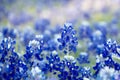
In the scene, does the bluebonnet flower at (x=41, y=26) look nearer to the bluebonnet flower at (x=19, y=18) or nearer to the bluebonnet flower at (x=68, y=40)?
the bluebonnet flower at (x=19, y=18)

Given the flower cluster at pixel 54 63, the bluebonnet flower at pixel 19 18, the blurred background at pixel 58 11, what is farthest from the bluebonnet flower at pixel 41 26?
the flower cluster at pixel 54 63

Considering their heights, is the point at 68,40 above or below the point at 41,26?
below

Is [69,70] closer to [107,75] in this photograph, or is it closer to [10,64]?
[10,64]

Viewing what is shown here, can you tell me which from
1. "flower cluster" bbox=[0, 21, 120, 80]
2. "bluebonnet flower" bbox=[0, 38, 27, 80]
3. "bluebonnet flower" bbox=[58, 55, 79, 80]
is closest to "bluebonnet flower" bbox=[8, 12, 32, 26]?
"flower cluster" bbox=[0, 21, 120, 80]

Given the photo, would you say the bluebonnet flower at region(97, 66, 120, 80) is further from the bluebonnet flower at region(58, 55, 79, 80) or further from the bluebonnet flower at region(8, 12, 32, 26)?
the bluebonnet flower at region(8, 12, 32, 26)

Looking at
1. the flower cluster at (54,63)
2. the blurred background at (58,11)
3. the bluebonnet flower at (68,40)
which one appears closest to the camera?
the flower cluster at (54,63)

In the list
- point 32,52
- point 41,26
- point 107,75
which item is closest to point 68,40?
point 32,52

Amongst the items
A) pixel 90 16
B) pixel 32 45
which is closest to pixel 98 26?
pixel 90 16

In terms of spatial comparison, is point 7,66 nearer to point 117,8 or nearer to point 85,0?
point 117,8

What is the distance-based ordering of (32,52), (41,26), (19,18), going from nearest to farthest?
(32,52) < (41,26) < (19,18)
